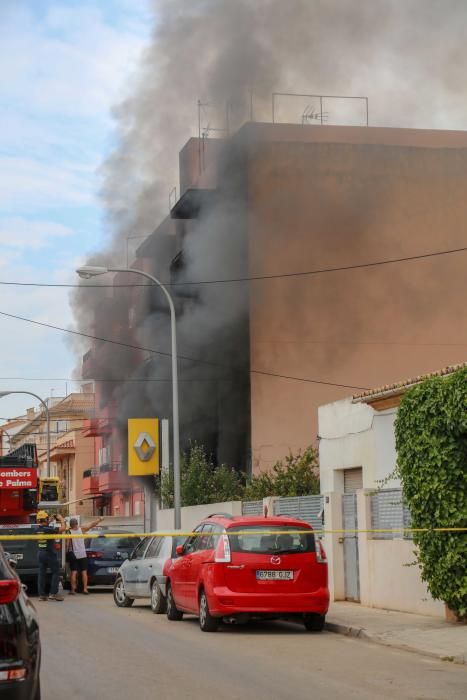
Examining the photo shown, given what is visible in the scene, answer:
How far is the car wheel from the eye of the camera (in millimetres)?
13922

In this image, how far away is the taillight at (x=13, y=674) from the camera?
5.97m

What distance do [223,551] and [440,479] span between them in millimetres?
2835

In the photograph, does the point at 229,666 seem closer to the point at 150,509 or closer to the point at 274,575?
the point at 274,575

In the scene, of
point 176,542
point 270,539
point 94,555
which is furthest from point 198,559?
point 94,555

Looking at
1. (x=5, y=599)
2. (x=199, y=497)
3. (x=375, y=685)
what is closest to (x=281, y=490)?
(x=199, y=497)

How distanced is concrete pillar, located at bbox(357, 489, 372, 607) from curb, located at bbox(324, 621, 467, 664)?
2.71 metres

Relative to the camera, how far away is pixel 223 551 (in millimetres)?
13898

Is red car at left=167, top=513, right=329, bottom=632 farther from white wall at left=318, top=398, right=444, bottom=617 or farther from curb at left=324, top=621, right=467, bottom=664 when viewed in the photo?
white wall at left=318, top=398, right=444, bottom=617

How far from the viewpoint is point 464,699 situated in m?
8.52

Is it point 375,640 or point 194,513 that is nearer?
point 375,640

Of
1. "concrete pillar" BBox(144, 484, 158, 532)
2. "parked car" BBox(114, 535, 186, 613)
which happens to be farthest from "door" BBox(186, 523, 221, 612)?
"concrete pillar" BBox(144, 484, 158, 532)

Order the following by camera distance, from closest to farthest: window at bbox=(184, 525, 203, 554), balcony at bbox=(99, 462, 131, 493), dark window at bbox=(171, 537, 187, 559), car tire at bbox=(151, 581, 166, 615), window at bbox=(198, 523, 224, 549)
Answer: window at bbox=(198, 523, 224, 549) → window at bbox=(184, 525, 203, 554) → car tire at bbox=(151, 581, 166, 615) → dark window at bbox=(171, 537, 187, 559) → balcony at bbox=(99, 462, 131, 493)

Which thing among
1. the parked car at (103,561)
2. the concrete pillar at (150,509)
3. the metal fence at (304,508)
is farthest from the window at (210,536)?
the concrete pillar at (150,509)

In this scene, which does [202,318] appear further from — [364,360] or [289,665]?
[289,665]
